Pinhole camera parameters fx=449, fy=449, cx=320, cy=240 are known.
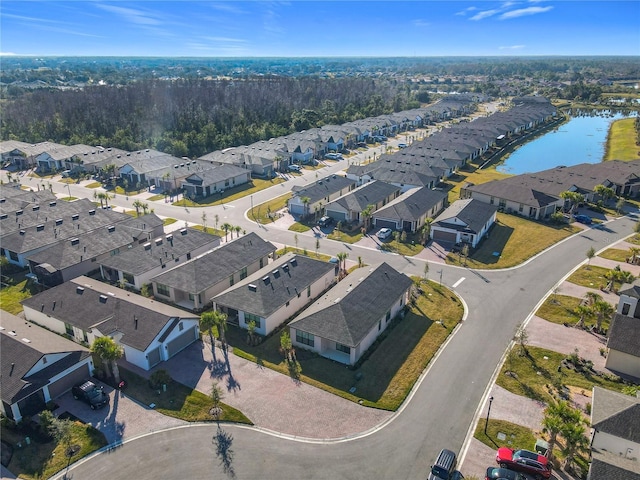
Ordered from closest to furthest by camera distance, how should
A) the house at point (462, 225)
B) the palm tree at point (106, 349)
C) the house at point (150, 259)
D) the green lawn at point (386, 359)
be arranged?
the palm tree at point (106, 349) → the green lawn at point (386, 359) → the house at point (150, 259) → the house at point (462, 225)

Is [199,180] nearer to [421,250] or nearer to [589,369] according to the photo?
[421,250]

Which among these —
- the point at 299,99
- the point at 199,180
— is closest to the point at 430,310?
the point at 199,180

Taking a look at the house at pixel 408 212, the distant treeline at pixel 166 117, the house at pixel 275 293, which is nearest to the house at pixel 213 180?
the distant treeline at pixel 166 117

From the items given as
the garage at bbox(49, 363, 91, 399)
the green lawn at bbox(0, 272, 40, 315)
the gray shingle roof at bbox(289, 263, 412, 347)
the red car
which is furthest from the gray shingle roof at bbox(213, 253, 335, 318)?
the green lawn at bbox(0, 272, 40, 315)

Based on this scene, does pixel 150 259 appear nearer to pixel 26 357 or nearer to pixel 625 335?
pixel 26 357

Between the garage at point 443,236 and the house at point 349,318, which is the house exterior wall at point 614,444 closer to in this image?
the house at point 349,318

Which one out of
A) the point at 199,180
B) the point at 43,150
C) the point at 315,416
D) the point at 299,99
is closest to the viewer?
the point at 315,416

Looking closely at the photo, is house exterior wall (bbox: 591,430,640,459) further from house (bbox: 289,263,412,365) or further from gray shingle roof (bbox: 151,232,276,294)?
gray shingle roof (bbox: 151,232,276,294)
